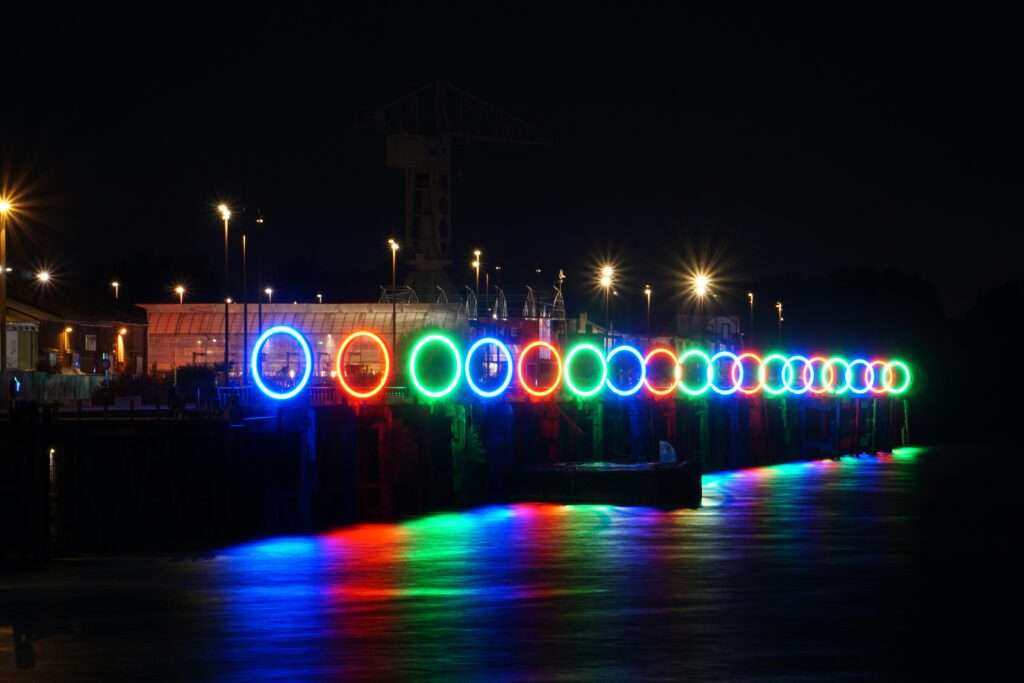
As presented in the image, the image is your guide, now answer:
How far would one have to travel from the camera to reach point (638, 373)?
9894 centimetres

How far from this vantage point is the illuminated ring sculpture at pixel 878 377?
155962 millimetres

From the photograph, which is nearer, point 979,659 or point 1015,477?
point 979,659

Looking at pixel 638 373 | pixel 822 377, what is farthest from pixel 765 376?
pixel 638 373

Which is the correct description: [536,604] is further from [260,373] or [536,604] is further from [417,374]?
[417,374]

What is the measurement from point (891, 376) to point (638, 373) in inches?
2871

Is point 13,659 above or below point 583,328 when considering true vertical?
below

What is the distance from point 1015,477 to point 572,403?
31209mm

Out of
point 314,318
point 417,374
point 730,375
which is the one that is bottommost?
point 417,374

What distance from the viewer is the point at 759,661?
33656 millimetres

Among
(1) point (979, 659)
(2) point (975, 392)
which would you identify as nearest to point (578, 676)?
(1) point (979, 659)

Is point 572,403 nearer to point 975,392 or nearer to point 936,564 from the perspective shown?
point 936,564

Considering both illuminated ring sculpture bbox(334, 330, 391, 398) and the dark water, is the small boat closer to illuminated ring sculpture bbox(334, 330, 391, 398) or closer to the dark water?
the dark water

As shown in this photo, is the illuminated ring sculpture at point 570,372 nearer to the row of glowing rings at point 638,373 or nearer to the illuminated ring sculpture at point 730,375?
the row of glowing rings at point 638,373

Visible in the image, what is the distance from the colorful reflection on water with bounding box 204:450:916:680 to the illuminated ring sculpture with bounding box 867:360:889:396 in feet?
295
